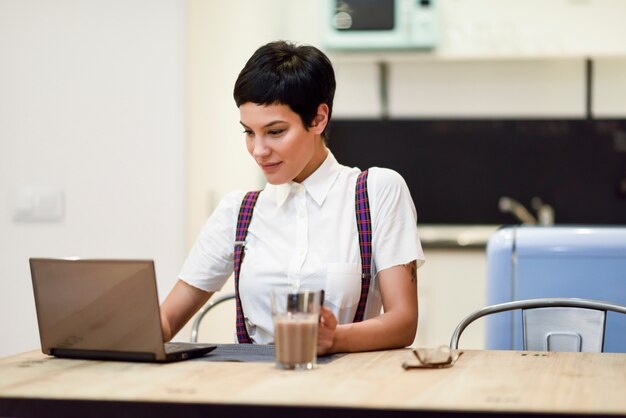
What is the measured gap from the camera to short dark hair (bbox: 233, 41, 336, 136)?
66.9 inches

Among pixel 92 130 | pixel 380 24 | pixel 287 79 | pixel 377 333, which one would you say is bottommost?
pixel 377 333

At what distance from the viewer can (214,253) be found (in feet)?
6.20

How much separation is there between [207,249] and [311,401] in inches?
33.4

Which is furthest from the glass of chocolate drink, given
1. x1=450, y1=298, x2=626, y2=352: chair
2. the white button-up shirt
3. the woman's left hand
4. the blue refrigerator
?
the blue refrigerator

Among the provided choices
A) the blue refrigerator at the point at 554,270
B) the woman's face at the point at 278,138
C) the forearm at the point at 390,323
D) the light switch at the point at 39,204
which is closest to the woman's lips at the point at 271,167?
the woman's face at the point at 278,138

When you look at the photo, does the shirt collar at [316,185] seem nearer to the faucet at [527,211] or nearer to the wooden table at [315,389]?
the wooden table at [315,389]

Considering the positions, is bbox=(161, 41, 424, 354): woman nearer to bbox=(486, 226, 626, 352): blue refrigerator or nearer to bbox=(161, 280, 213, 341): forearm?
bbox=(161, 280, 213, 341): forearm

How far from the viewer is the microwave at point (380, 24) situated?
14.9 feet

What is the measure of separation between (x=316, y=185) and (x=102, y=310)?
0.58m

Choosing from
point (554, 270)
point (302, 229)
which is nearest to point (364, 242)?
point (302, 229)

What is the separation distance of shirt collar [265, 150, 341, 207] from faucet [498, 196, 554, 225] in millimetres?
2978

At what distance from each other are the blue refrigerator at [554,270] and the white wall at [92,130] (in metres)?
0.95

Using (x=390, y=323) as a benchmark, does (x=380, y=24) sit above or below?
above

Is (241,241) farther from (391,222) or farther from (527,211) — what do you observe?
(527,211)
